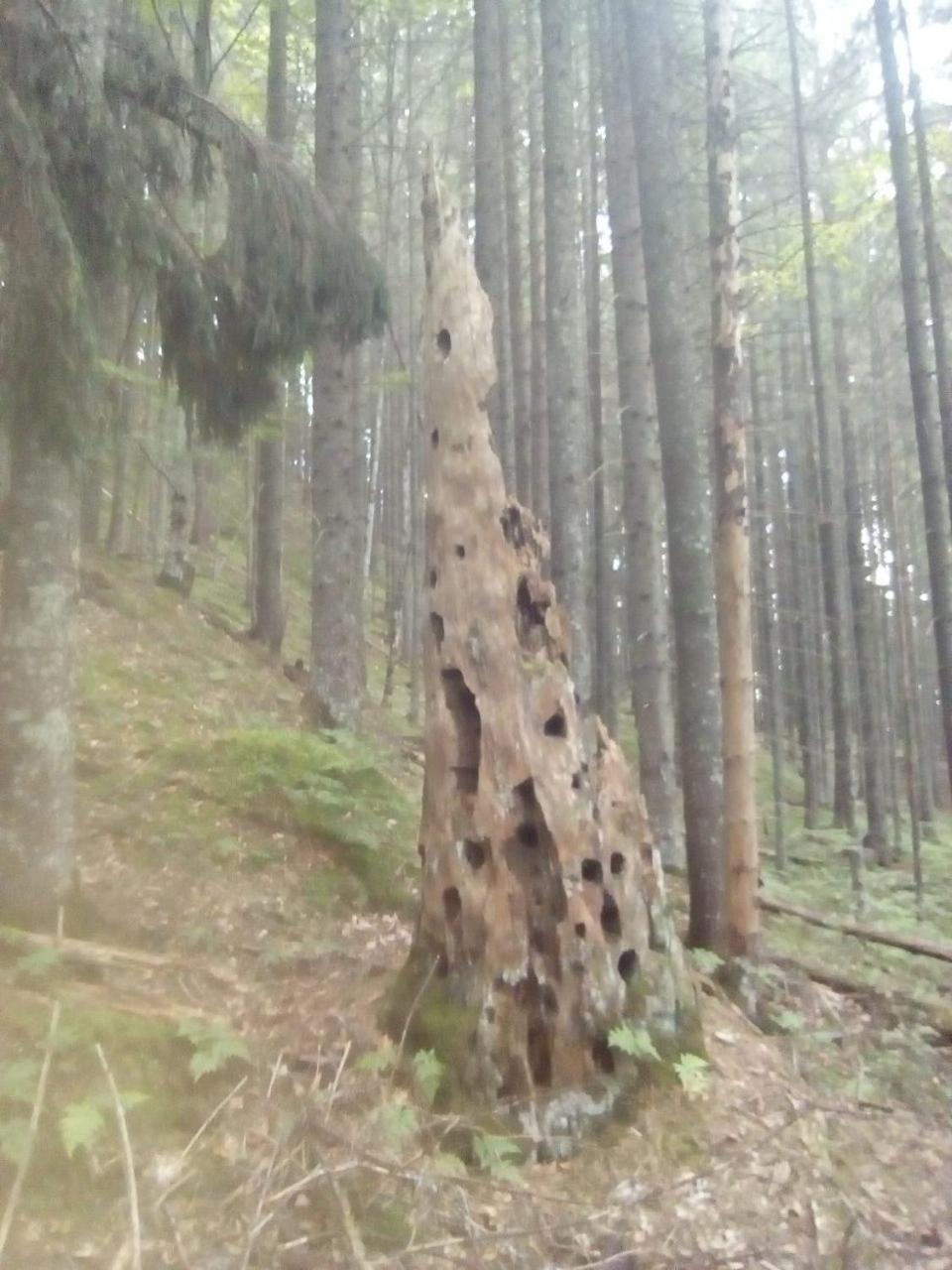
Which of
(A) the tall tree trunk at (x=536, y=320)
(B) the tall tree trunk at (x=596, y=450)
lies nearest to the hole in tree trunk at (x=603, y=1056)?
(A) the tall tree trunk at (x=536, y=320)

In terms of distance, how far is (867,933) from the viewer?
31.5 ft

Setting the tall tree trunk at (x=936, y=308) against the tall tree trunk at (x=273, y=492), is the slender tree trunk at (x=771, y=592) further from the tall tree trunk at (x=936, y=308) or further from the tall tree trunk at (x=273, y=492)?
the tall tree trunk at (x=273, y=492)

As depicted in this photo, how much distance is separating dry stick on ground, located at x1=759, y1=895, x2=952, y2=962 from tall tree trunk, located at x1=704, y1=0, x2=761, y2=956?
7.09 feet

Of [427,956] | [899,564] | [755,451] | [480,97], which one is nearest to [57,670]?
[427,956]

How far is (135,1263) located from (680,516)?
6852 millimetres

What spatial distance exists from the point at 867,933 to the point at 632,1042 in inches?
194

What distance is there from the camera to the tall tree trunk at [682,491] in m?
8.55

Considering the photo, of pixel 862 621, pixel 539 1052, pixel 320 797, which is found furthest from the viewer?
pixel 862 621

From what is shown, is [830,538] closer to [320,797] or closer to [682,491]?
[682,491]

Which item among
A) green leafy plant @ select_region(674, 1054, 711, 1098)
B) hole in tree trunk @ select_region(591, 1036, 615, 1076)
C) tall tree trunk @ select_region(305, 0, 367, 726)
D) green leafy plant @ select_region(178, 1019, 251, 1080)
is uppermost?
tall tree trunk @ select_region(305, 0, 367, 726)

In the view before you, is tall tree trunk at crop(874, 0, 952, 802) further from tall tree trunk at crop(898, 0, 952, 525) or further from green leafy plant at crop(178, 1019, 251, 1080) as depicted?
green leafy plant at crop(178, 1019, 251, 1080)

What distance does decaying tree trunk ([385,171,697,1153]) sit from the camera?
5.49 meters

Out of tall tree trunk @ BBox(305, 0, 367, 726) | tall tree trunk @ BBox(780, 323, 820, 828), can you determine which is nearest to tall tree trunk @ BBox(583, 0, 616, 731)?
tall tree trunk @ BBox(305, 0, 367, 726)

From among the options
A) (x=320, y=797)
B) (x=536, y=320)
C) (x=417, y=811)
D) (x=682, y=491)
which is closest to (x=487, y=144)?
(x=536, y=320)
